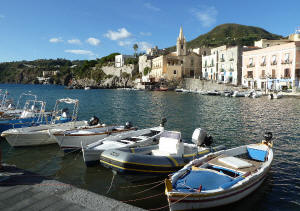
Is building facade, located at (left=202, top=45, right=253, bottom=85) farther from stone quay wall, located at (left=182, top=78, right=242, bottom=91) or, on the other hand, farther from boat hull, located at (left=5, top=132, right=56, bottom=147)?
boat hull, located at (left=5, top=132, right=56, bottom=147)

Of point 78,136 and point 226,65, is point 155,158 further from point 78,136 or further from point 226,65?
point 226,65

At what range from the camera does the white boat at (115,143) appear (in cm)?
1059

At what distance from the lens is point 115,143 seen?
39.3 ft

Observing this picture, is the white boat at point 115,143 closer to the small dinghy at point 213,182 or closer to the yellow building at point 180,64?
the small dinghy at point 213,182

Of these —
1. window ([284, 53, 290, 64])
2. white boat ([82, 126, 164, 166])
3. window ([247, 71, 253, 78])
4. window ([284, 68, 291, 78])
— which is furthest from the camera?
window ([247, 71, 253, 78])

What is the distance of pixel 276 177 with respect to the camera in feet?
32.3

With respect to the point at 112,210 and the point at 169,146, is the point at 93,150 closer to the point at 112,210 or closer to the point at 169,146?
the point at 169,146

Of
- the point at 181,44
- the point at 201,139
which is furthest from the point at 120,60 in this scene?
the point at 201,139

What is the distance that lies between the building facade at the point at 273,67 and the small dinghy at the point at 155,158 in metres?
47.5

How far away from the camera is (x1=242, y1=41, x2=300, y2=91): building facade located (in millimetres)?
48000

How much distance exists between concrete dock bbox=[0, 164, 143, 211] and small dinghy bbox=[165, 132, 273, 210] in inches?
58.4

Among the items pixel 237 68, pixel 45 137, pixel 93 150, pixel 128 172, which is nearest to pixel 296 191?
pixel 128 172

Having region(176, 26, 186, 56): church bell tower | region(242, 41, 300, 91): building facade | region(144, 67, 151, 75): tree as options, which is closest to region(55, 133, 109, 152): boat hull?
region(242, 41, 300, 91): building facade

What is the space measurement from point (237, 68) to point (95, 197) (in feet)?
215
